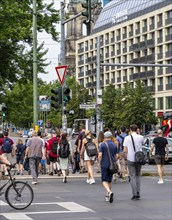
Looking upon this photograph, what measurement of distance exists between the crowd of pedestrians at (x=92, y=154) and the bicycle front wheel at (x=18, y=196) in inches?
24.7

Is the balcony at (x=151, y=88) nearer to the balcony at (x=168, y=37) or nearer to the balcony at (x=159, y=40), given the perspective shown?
the balcony at (x=159, y=40)

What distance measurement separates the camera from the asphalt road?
14047mm

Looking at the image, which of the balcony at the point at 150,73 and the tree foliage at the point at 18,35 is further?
the balcony at the point at 150,73

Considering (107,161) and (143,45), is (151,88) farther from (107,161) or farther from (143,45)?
(107,161)

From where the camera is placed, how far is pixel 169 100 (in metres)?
102

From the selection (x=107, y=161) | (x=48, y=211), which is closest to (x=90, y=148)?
(x=107, y=161)

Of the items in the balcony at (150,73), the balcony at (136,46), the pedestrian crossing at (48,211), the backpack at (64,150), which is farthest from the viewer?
the balcony at (136,46)

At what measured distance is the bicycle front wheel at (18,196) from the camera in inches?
607

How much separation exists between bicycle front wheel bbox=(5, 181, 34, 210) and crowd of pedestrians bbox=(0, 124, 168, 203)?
0.63 meters

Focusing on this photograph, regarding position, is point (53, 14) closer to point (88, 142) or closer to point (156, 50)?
point (88, 142)

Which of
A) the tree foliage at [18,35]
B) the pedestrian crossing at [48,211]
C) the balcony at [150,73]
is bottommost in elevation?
the pedestrian crossing at [48,211]

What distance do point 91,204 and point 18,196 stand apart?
180cm

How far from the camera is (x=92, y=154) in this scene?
22766 millimetres

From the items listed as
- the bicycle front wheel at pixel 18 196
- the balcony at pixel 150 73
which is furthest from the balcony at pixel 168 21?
the bicycle front wheel at pixel 18 196
